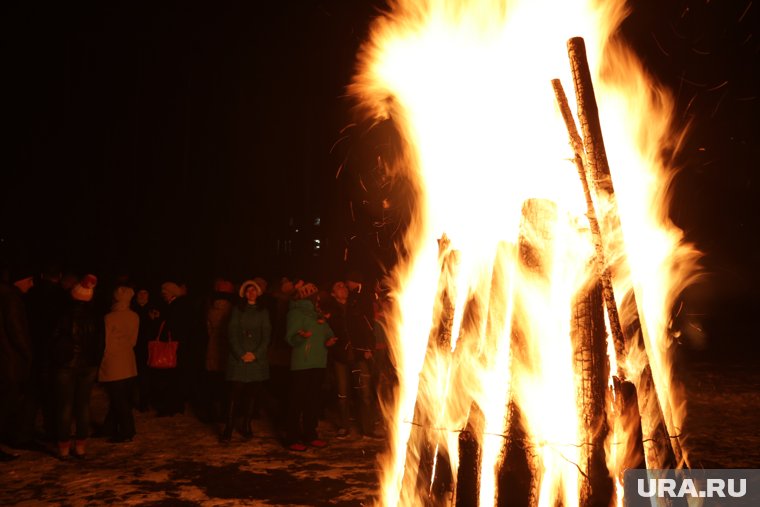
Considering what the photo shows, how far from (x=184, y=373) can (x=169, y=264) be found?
545 inches

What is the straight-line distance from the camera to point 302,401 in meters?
7.86

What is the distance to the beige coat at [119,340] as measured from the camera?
7.52m

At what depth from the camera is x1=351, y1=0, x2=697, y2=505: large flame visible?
10.6ft

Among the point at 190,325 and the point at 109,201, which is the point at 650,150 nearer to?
the point at 190,325

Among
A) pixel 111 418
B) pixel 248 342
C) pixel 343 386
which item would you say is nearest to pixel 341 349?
pixel 343 386

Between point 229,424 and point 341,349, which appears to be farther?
point 341,349

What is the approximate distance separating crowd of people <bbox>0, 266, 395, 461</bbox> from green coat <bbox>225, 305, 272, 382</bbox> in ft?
0.05

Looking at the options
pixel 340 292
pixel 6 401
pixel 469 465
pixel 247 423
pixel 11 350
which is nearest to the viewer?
pixel 469 465

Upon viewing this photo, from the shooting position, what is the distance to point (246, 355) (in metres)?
7.96

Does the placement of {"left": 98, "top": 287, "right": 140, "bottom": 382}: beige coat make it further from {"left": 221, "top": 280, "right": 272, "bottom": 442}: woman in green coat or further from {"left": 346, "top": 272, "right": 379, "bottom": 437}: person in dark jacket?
{"left": 346, "top": 272, "right": 379, "bottom": 437}: person in dark jacket

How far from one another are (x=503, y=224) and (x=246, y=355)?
5.20 meters

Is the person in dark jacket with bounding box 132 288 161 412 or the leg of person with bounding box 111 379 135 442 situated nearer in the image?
the leg of person with bounding box 111 379 135 442

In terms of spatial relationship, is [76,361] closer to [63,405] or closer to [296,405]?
[63,405]

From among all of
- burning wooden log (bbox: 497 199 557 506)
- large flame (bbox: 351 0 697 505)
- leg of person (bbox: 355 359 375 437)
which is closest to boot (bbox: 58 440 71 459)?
leg of person (bbox: 355 359 375 437)
